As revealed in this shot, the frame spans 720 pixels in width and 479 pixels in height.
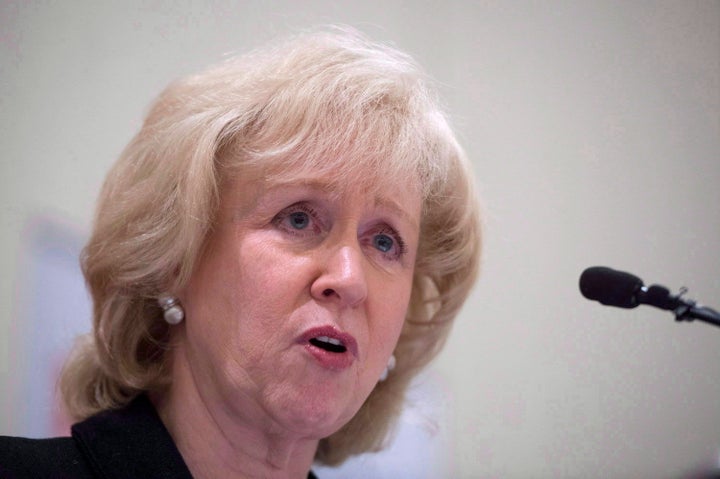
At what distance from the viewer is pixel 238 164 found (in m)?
1.31

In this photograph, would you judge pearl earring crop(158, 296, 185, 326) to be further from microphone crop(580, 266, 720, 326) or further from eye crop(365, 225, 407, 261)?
microphone crop(580, 266, 720, 326)

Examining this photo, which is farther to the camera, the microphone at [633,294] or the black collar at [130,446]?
the black collar at [130,446]

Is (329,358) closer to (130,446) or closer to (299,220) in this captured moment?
(299,220)

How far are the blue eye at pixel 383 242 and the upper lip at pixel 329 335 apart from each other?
0.19 meters

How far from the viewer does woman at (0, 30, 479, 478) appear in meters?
1.25

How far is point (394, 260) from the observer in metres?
1.42

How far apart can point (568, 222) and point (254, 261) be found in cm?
122

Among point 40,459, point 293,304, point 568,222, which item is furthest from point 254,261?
point 568,222

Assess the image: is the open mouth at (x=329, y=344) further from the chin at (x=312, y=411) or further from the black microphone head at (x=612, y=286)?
the black microphone head at (x=612, y=286)

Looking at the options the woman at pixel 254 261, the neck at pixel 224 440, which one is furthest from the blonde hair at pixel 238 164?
the neck at pixel 224 440

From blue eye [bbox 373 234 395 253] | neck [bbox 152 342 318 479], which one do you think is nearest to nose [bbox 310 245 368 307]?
blue eye [bbox 373 234 395 253]

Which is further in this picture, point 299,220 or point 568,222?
point 568,222

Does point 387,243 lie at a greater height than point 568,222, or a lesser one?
lesser

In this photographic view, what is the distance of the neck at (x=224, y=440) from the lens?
1.34 metres
